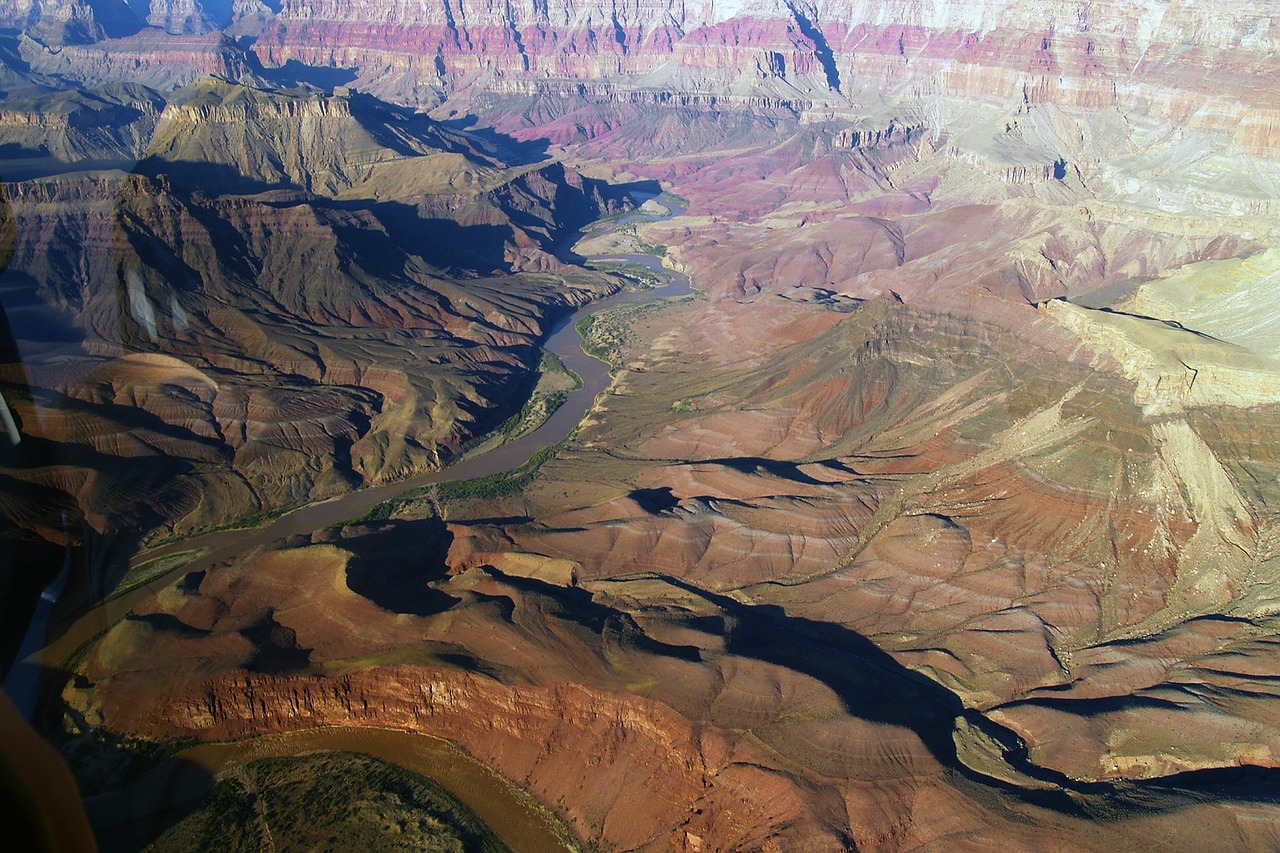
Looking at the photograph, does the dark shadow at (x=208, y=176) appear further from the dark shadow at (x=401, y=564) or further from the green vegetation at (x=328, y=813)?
the green vegetation at (x=328, y=813)

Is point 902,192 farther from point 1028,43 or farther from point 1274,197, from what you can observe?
point 1274,197

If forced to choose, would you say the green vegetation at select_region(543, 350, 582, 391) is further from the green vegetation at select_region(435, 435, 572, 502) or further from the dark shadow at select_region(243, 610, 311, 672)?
the dark shadow at select_region(243, 610, 311, 672)

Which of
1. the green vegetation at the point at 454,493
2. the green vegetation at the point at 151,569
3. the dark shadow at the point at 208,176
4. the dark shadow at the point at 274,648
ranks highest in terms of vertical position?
the dark shadow at the point at 208,176

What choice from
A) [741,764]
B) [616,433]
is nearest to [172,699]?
[741,764]

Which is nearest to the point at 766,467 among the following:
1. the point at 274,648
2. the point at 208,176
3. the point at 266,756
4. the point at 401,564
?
the point at 401,564

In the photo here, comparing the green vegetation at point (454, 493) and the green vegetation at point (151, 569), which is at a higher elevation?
the green vegetation at point (454, 493)

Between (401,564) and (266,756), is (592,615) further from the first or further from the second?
(266,756)

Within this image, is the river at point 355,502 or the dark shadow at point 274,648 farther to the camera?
the river at point 355,502

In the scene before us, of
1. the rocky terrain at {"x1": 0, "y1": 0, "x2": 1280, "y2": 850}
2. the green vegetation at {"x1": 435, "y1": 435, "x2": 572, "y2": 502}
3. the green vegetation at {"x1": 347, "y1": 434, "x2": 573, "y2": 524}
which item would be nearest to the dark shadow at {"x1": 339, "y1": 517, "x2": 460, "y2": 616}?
the rocky terrain at {"x1": 0, "y1": 0, "x2": 1280, "y2": 850}

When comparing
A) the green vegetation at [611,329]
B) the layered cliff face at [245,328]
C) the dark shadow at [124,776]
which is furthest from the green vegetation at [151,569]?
the green vegetation at [611,329]
